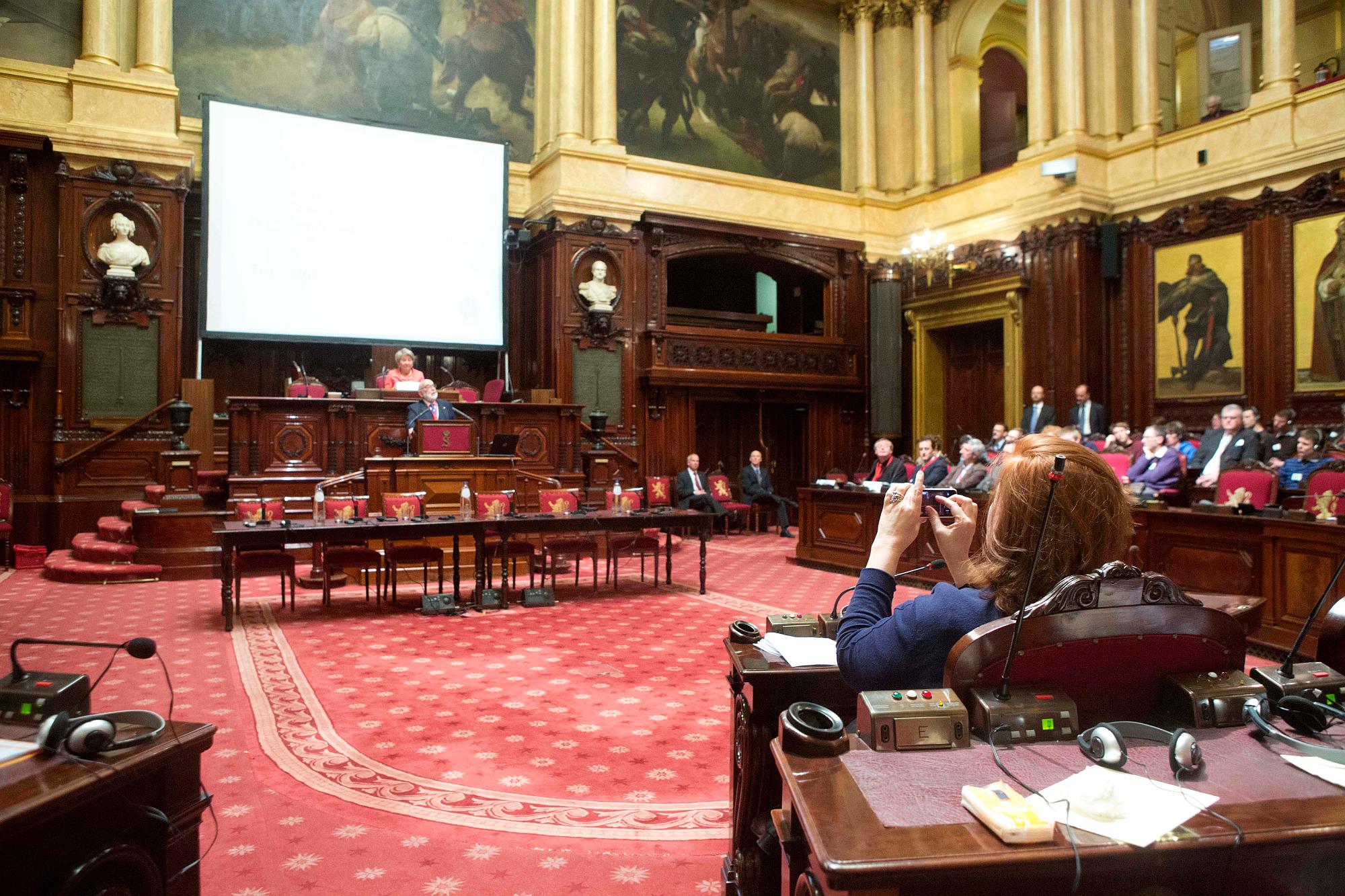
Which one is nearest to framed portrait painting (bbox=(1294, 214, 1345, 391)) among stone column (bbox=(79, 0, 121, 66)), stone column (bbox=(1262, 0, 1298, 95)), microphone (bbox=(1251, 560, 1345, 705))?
stone column (bbox=(1262, 0, 1298, 95))

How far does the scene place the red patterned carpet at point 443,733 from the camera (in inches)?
107

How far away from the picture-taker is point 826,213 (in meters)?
14.8

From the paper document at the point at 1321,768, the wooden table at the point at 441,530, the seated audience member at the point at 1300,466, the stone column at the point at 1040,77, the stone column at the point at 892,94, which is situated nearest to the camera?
the paper document at the point at 1321,768

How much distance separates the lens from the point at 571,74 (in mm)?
13047

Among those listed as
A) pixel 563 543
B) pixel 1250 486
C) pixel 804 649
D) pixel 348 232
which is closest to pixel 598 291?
pixel 348 232

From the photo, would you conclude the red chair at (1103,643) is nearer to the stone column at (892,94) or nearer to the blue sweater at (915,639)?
the blue sweater at (915,639)

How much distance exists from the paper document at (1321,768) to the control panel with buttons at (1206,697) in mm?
147

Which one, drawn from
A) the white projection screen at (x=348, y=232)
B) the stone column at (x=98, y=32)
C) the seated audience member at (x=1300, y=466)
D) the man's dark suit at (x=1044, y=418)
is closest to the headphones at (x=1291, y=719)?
the seated audience member at (x=1300, y=466)

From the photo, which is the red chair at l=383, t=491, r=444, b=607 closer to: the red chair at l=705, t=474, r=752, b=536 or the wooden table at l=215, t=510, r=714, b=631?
the wooden table at l=215, t=510, r=714, b=631

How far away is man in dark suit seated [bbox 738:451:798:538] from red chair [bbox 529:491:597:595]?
5171 millimetres

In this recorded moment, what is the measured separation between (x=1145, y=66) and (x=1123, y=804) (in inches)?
525

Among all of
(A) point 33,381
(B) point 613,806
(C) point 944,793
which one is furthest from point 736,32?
(C) point 944,793

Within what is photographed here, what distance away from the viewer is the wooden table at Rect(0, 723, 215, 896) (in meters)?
1.34

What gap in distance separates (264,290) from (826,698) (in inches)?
438
